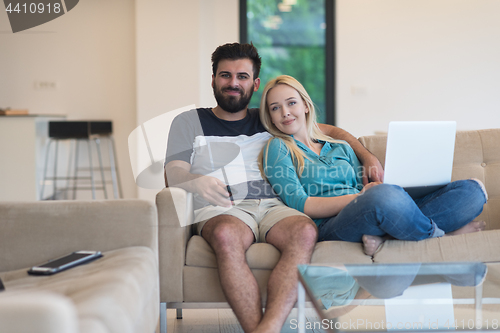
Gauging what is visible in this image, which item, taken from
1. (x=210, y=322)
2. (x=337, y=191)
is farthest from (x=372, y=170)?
(x=210, y=322)

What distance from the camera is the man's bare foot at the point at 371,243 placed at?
163 centimetres

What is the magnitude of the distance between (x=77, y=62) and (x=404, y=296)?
16.0ft

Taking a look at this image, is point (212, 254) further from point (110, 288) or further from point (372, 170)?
point (372, 170)

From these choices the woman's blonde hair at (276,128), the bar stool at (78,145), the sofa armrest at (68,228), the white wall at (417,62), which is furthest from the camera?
the white wall at (417,62)

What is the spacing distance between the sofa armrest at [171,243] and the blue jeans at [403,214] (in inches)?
22.1

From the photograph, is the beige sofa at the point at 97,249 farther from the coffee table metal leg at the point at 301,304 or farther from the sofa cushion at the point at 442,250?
the sofa cushion at the point at 442,250

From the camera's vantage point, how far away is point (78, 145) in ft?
17.0

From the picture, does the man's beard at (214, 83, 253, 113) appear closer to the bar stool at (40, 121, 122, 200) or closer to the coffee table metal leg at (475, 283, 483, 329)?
the coffee table metal leg at (475, 283, 483, 329)

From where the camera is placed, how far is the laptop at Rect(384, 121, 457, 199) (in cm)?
166

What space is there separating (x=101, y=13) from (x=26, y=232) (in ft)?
13.8

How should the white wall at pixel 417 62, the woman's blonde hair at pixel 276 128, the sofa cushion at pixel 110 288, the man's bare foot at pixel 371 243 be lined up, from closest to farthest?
the sofa cushion at pixel 110 288 < the man's bare foot at pixel 371 243 < the woman's blonde hair at pixel 276 128 < the white wall at pixel 417 62

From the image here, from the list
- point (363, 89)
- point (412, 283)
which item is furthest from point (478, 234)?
point (363, 89)

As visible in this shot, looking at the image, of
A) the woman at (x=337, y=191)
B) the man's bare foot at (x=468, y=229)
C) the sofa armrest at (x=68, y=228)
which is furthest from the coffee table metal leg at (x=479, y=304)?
the sofa armrest at (x=68, y=228)

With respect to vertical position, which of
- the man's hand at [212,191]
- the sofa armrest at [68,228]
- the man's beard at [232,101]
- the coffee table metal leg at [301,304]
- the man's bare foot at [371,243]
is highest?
the man's beard at [232,101]
